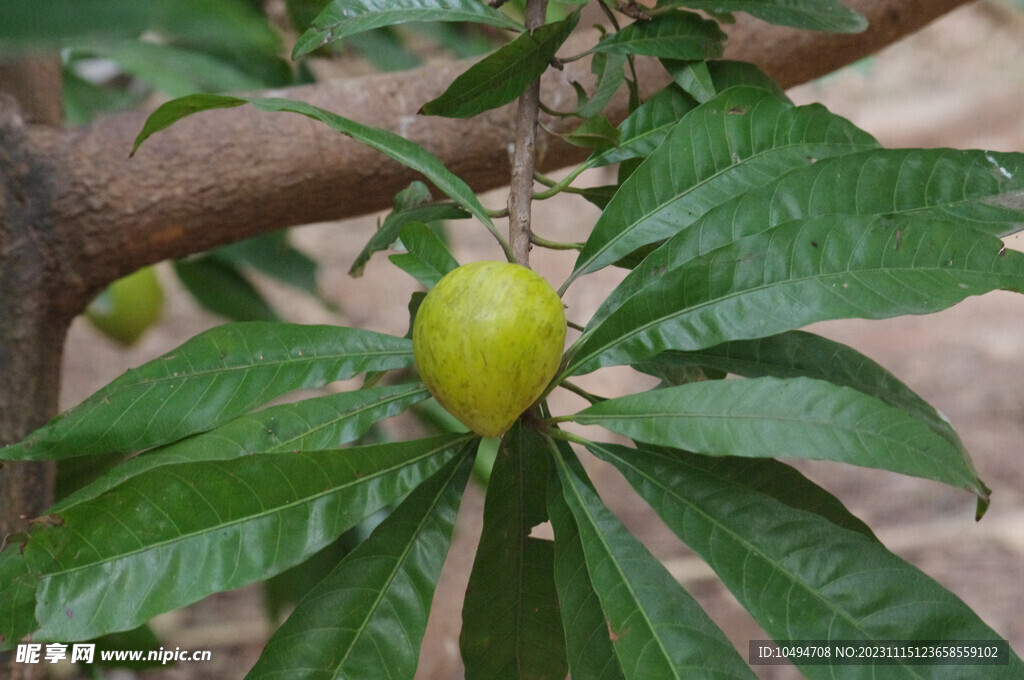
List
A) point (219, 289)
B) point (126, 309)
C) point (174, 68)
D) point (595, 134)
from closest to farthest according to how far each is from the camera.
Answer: point (595, 134) < point (174, 68) < point (219, 289) < point (126, 309)

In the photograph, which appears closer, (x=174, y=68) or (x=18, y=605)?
(x=18, y=605)

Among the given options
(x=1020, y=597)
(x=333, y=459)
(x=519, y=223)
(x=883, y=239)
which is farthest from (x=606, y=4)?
(x=1020, y=597)

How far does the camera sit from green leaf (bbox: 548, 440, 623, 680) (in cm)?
57

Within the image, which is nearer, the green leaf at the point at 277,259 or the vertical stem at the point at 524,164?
the vertical stem at the point at 524,164

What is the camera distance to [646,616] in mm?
530

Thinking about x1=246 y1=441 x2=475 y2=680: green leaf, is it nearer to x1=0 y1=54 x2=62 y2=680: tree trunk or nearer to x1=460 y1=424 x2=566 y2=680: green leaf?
x1=460 y1=424 x2=566 y2=680: green leaf

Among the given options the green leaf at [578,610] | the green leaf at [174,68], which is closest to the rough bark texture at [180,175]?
the green leaf at [174,68]

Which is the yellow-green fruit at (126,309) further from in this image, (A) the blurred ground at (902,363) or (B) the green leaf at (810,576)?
(B) the green leaf at (810,576)

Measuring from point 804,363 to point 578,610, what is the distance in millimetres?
248

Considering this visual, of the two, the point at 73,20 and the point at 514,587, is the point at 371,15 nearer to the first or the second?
the point at 73,20

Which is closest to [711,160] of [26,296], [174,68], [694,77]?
[694,77]

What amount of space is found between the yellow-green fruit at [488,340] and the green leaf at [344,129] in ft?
0.42

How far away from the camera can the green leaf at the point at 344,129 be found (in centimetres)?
62

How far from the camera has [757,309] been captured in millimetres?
573
